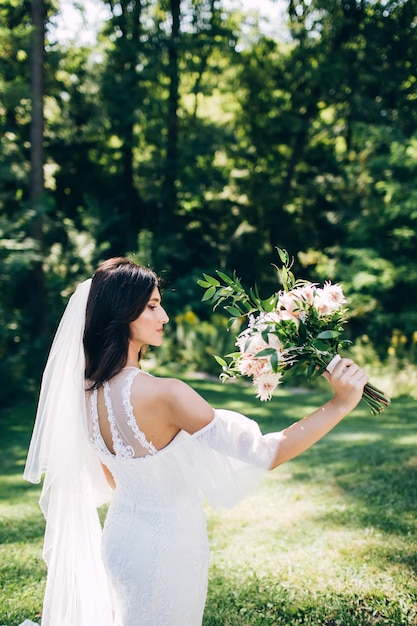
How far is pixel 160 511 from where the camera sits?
7.74 ft

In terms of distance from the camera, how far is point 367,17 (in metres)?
18.1

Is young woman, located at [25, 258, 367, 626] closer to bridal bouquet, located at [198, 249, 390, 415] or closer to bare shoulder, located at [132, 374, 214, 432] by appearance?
bare shoulder, located at [132, 374, 214, 432]

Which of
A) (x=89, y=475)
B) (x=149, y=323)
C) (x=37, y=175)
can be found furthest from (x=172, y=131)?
(x=149, y=323)

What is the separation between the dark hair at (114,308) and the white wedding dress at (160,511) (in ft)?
0.23

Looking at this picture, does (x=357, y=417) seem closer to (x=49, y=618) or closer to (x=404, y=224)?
(x=404, y=224)

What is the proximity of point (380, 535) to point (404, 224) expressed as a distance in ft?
38.5

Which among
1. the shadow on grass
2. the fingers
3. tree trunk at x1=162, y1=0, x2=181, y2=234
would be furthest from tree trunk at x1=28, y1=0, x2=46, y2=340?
the fingers

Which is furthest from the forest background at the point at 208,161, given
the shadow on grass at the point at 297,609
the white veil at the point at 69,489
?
the white veil at the point at 69,489

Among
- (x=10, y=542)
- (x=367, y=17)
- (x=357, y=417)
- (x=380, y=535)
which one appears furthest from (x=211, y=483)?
(x=367, y=17)

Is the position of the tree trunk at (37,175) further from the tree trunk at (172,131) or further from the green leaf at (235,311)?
the green leaf at (235,311)

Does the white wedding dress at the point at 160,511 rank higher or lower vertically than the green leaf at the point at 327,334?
lower

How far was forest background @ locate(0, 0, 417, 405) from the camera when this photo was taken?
1403 cm

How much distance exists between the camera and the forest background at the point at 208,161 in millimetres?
14031

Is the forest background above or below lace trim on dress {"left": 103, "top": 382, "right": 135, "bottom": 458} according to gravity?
above
